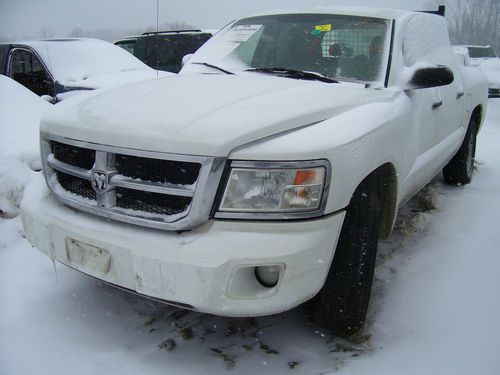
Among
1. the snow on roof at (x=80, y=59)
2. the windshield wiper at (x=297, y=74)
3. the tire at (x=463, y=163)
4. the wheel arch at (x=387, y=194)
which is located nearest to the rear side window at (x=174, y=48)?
the snow on roof at (x=80, y=59)

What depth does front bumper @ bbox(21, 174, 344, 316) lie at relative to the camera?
1.55 meters

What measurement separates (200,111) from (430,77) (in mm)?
1308

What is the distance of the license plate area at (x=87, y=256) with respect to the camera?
1.73m

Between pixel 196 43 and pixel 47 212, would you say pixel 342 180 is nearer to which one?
pixel 47 212

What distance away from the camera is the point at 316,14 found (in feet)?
9.75

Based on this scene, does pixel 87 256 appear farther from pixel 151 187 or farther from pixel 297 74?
pixel 297 74

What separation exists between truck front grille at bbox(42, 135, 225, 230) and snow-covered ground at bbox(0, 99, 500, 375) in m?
0.61

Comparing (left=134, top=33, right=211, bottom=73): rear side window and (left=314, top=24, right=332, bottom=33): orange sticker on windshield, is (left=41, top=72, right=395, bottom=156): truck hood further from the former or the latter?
(left=134, top=33, right=211, bottom=73): rear side window

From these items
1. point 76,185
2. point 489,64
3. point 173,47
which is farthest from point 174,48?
point 489,64

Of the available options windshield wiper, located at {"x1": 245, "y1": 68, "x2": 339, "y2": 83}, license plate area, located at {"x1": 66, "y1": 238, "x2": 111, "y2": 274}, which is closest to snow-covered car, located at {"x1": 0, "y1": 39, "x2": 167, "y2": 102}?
windshield wiper, located at {"x1": 245, "y1": 68, "x2": 339, "y2": 83}

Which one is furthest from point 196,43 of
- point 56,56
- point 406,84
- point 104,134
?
point 104,134

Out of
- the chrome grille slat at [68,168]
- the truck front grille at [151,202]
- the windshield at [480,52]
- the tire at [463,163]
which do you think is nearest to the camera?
the truck front grille at [151,202]

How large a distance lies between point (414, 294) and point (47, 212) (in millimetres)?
1844

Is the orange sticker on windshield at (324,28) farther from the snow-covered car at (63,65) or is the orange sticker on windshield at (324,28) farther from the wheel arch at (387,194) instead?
the snow-covered car at (63,65)
